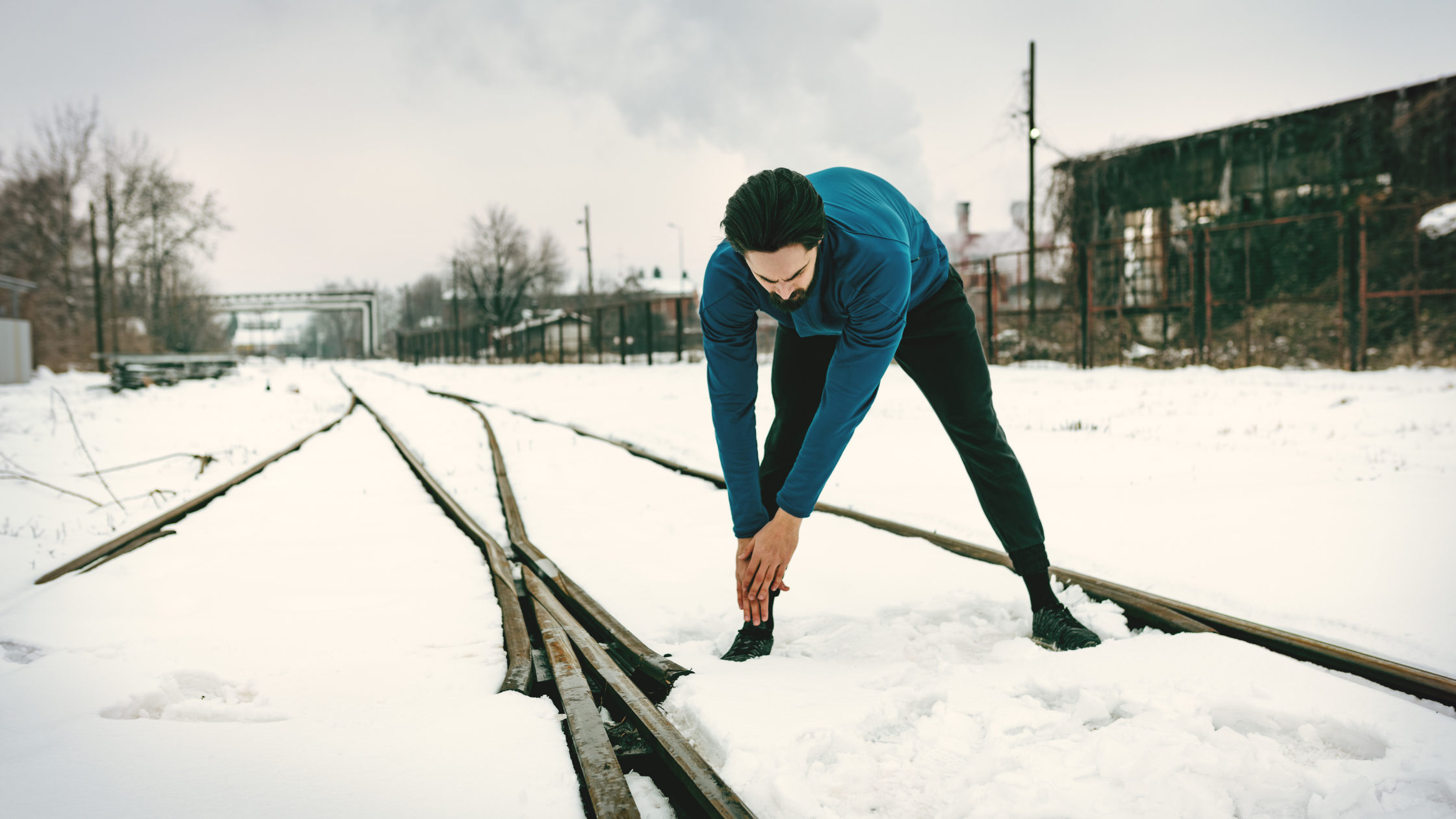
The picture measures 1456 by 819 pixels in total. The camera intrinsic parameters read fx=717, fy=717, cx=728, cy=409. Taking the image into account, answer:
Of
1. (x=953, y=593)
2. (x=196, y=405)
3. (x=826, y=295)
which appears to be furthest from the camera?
(x=196, y=405)

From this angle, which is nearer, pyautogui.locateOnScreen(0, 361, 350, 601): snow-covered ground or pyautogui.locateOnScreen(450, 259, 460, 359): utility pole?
pyautogui.locateOnScreen(0, 361, 350, 601): snow-covered ground

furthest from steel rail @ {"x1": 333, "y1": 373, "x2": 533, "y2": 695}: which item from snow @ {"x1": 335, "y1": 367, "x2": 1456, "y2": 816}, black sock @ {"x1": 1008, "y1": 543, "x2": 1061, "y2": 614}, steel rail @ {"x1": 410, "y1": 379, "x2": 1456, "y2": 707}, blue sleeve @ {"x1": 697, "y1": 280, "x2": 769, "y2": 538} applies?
steel rail @ {"x1": 410, "y1": 379, "x2": 1456, "y2": 707}

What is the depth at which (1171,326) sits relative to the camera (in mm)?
17203

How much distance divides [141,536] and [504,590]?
243cm

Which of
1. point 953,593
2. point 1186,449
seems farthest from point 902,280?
point 1186,449

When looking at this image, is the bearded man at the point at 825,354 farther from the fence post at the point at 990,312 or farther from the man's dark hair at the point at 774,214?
the fence post at the point at 990,312

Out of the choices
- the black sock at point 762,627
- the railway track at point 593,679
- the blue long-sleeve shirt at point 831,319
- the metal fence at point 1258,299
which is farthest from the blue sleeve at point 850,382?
the metal fence at point 1258,299

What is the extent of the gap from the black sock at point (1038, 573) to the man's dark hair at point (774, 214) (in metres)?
1.40

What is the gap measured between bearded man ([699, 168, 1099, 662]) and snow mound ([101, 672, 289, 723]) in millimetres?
1357

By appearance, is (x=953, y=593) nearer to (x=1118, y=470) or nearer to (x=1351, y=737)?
(x=1351, y=737)

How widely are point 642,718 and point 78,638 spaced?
6.92ft

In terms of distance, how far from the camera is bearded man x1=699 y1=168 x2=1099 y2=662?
178 centimetres

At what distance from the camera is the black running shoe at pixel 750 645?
2.30 meters

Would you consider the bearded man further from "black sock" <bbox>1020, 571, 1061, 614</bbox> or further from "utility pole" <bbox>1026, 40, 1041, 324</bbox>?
"utility pole" <bbox>1026, 40, 1041, 324</bbox>
